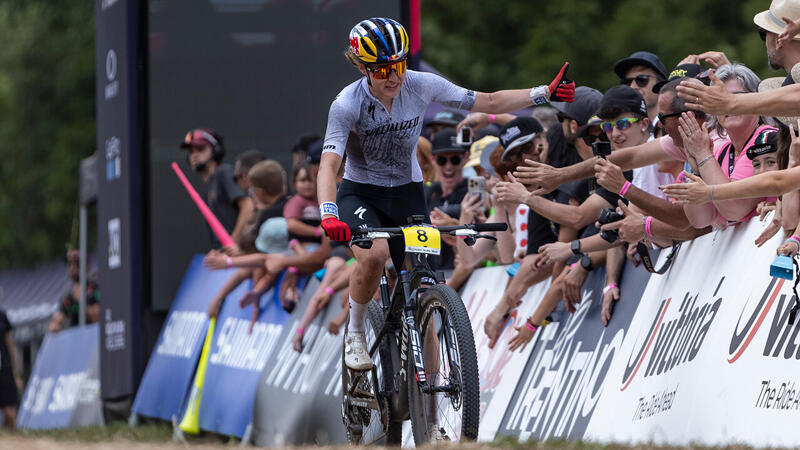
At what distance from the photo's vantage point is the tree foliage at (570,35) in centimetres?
2794

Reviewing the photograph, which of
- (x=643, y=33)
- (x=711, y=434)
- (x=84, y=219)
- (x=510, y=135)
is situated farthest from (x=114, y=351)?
(x=643, y=33)

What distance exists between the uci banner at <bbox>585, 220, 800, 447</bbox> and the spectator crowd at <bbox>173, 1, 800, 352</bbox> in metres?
0.18

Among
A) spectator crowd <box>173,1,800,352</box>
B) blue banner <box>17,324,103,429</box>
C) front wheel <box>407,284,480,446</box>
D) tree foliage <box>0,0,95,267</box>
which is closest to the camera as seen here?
spectator crowd <box>173,1,800,352</box>

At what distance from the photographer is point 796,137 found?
21.1 feet

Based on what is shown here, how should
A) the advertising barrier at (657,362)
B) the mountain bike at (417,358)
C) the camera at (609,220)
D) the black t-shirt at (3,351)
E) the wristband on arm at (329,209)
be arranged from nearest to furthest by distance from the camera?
the advertising barrier at (657,362) → the mountain bike at (417,358) → the wristband on arm at (329,209) → the camera at (609,220) → the black t-shirt at (3,351)

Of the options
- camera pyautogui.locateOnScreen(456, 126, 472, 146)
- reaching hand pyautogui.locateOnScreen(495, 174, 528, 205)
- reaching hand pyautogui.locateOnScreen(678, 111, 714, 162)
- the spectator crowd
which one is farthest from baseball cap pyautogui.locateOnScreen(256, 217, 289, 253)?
reaching hand pyautogui.locateOnScreen(678, 111, 714, 162)

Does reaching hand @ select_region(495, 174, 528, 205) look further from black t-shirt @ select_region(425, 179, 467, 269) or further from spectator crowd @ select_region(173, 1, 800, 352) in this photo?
black t-shirt @ select_region(425, 179, 467, 269)

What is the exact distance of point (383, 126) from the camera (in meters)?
8.00

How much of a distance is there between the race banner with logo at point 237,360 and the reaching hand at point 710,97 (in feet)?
24.0

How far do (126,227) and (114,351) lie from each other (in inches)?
63.0

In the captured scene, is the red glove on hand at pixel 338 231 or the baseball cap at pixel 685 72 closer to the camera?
the red glove on hand at pixel 338 231

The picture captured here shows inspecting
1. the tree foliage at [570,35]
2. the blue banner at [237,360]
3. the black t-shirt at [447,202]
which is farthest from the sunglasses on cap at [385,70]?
the tree foliage at [570,35]

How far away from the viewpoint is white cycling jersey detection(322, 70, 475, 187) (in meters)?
7.90

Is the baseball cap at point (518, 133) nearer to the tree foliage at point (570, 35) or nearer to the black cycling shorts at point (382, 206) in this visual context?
the black cycling shorts at point (382, 206)
